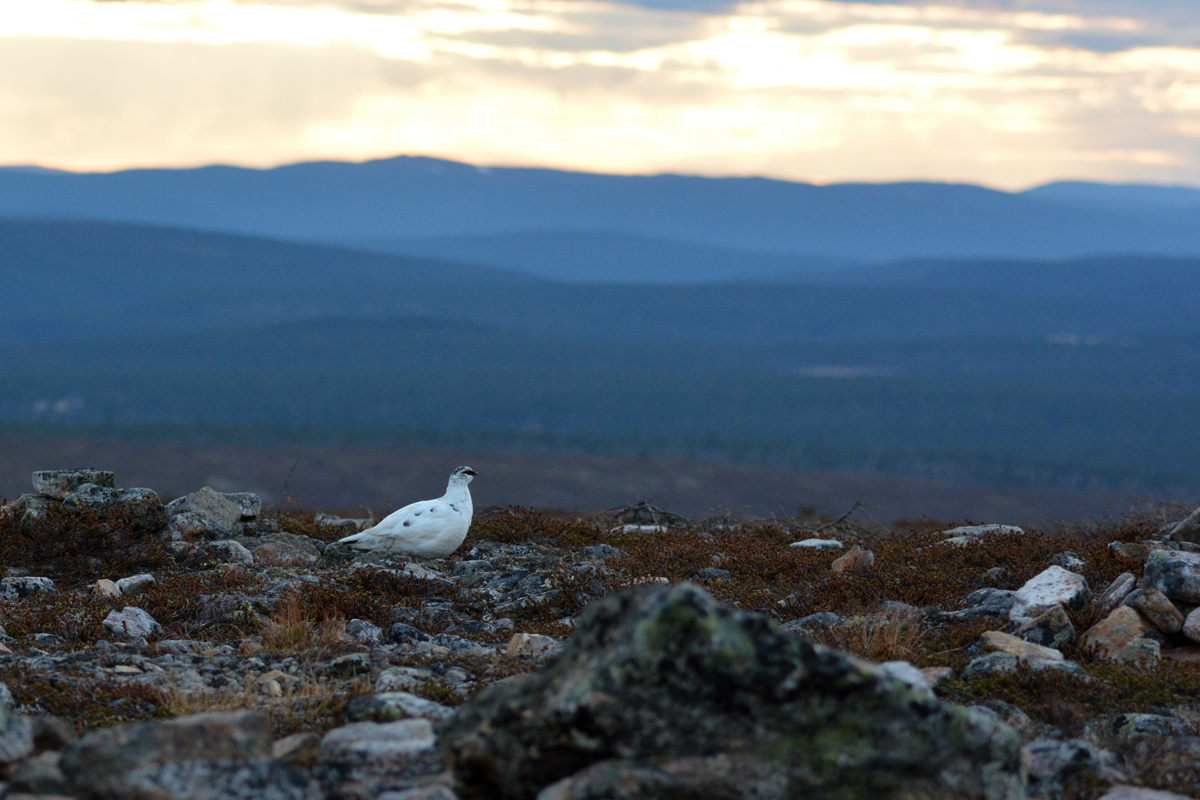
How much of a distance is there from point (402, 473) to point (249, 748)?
91826 millimetres

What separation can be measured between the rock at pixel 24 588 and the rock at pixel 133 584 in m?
0.53

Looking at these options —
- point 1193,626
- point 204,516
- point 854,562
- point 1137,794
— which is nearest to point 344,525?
point 204,516

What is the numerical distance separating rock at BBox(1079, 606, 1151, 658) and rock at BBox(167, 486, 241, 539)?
27.6 feet

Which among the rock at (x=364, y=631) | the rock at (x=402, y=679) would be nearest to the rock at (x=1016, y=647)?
the rock at (x=402, y=679)

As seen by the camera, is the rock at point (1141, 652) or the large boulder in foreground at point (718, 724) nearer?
the large boulder in foreground at point (718, 724)

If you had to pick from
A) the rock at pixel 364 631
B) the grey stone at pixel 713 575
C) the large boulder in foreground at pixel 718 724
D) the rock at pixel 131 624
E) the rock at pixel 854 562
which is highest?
the large boulder in foreground at pixel 718 724

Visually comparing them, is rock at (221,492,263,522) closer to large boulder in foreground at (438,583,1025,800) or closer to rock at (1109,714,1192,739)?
large boulder in foreground at (438,583,1025,800)

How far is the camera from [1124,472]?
12388 centimetres

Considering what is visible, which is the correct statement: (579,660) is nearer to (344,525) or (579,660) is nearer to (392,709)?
(392,709)

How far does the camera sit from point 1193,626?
26.8ft

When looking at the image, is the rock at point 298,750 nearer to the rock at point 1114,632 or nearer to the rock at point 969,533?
the rock at point 1114,632

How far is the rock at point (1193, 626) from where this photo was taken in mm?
8141

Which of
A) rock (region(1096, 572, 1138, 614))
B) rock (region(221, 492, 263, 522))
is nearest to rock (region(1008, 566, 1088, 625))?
rock (region(1096, 572, 1138, 614))

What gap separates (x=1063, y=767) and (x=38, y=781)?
4491 mm
